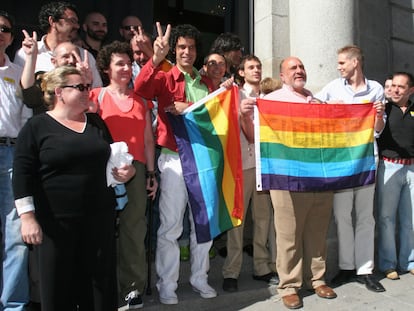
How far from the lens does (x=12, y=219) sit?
11.2 feet

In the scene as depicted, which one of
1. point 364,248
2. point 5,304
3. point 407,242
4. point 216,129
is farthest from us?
point 407,242

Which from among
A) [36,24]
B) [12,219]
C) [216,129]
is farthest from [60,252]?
[36,24]

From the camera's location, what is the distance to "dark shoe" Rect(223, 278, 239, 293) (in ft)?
13.7

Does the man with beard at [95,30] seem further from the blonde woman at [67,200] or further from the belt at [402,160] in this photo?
the belt at [402,160]

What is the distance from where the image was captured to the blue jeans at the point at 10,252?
10.9ft

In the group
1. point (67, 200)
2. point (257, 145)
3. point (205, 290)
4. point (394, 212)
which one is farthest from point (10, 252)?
point (394, 212)

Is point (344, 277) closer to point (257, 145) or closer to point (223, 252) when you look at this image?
point (223, 252)

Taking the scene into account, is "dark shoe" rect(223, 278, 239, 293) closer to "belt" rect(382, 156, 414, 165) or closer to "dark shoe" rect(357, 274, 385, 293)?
"dark shoe" rect(357, 274, 385, 293)

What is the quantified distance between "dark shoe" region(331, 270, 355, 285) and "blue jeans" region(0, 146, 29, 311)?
2940mm

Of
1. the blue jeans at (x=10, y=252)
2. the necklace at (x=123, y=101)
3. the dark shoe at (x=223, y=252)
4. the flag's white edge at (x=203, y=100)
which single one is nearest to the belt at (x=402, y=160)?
the dark shoe at (x=223, y=252)

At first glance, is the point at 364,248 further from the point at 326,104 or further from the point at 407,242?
the point at 326,104

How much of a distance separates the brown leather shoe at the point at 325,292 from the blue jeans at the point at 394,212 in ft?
3.29

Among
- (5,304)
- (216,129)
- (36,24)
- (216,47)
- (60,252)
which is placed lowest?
(5,304)

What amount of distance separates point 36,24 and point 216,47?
11.3 feet
